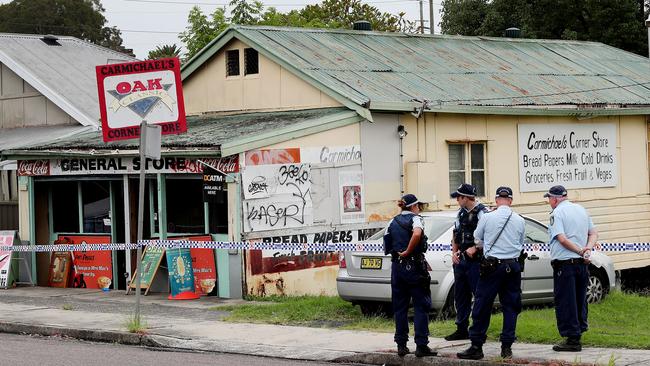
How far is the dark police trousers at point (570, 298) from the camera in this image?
11.9 metres

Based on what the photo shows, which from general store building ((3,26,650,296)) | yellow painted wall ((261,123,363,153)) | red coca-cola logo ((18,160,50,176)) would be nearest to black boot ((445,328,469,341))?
general store building ((3,26,650,296))

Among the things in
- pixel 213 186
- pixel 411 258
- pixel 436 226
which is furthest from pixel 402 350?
pixel 213 186

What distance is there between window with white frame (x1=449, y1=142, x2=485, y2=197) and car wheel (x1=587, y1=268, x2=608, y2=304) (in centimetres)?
559

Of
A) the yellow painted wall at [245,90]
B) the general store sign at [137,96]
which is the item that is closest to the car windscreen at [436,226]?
the general store sign at [137,96]

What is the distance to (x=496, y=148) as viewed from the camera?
73.6 ft

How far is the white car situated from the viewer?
14.9 m

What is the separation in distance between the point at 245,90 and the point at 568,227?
10.5 metres

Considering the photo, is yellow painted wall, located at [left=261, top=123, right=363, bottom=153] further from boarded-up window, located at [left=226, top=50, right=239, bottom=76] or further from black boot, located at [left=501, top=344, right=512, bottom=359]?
black boot, located at [left=501, top=344, right=512, bottom=359]

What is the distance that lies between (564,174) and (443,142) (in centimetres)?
348

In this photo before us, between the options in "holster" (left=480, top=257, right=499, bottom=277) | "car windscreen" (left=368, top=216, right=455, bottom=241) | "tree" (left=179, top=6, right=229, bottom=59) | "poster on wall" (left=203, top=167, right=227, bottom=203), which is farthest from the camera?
"tree" (left=179, top=6, right=229, bottom=59)

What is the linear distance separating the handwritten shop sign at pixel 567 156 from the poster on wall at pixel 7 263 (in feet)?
32.6

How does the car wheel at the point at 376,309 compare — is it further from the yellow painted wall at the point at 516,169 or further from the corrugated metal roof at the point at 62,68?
the corrugated metal roof at the point at 62,68

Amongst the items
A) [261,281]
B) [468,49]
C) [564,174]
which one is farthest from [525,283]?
[468,49]

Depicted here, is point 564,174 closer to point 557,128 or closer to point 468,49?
point 557,128
